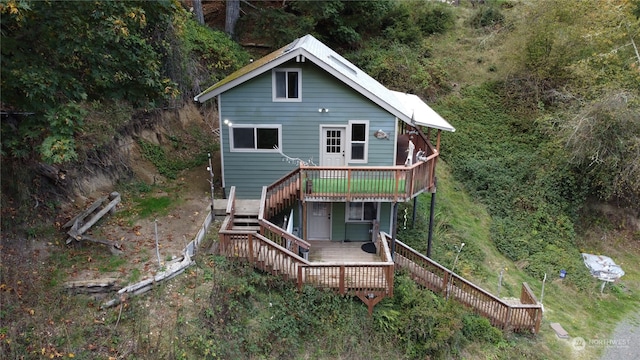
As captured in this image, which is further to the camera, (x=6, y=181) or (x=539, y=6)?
(x=539, y=6)

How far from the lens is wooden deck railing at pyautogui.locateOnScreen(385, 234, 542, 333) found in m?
12.1

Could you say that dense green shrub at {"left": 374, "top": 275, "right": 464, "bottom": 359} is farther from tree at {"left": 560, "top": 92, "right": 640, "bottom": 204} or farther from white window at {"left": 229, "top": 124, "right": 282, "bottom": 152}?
tree at {"left": 560, "top": 92, "right": 640, "bottom": 204}

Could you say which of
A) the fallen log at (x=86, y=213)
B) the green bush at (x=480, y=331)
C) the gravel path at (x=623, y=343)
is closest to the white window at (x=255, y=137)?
the fallen log at (x=86, y=213)

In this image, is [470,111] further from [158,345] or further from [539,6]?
[158,345]

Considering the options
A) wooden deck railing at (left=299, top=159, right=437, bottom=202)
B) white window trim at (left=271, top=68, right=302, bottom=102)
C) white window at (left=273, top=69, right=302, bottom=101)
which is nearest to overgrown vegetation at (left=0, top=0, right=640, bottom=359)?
wooden deck railing at (left=299, top=159, right=437, bottom=202)

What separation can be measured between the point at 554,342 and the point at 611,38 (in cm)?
1424

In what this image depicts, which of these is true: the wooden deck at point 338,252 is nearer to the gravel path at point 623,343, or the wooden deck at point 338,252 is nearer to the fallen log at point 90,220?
the fallen log at point 90,220

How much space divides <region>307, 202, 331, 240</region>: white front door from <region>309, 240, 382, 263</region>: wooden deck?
0.21 m

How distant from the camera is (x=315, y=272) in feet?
34.6

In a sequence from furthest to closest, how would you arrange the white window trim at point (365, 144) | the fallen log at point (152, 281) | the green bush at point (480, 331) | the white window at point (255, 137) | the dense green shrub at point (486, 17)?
the dense green shrub at point (486, 17), the white window at point (255, 137), the white window trim at point (365, 144), the green bush at point (480, 331), the fallen log at point (152, 281)

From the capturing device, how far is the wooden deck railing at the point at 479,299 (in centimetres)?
1214

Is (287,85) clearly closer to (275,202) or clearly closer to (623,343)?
(275,202)

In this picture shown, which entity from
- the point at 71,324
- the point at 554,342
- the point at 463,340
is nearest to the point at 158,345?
the point at 71,324

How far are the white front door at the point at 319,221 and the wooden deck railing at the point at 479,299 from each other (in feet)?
8.01
